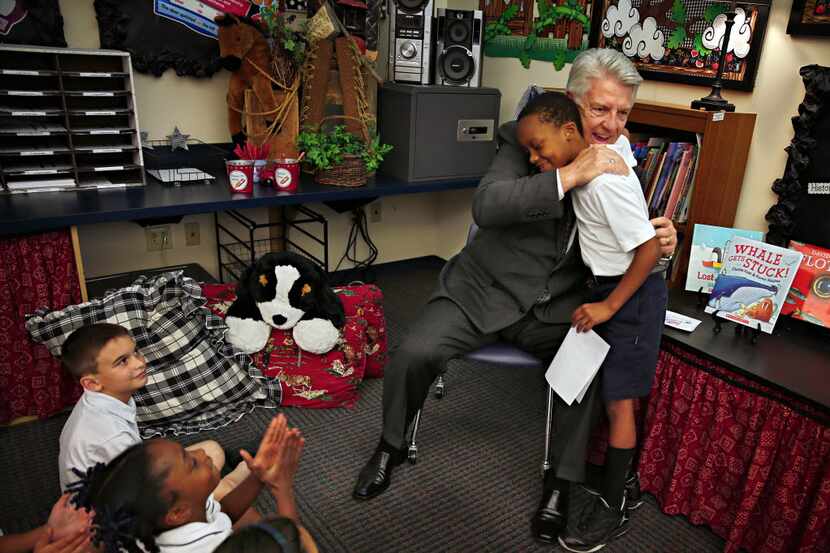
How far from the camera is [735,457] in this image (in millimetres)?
1706

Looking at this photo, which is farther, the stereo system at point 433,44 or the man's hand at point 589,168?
the stereo system at point 433,44

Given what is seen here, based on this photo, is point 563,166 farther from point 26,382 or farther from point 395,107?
point 26,382

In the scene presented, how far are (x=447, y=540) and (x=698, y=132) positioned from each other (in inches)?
59.7

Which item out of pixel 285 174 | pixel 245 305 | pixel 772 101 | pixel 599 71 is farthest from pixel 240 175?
pixel 772 101

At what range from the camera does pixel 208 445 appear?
178cm

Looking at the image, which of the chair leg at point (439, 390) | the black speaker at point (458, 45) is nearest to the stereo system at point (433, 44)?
the black speaker at point (458, 45)

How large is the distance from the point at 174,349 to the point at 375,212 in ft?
5.58

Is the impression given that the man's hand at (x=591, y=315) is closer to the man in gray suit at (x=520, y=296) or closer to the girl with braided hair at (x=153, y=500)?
the man in gray suit at (x=520, y=296)

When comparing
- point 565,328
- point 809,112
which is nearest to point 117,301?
point 565,328

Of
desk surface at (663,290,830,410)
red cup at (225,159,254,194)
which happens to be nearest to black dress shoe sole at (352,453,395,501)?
desk surface at (663,290,830,410)

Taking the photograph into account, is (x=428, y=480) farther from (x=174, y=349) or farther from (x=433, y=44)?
(x=433, y=44)

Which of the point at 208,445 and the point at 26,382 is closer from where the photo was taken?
the point at 208,445

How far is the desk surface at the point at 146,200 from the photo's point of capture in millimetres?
1992

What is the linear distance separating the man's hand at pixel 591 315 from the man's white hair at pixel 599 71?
576mm
